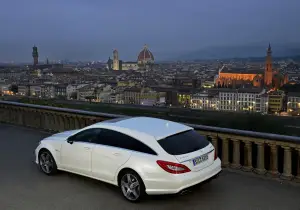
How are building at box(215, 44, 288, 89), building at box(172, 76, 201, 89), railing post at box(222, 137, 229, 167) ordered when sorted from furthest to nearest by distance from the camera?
building at box(215, 44, 288, 89), building at box(172, 76, 201, 89), railing post at box(222, 137, 229, 167)

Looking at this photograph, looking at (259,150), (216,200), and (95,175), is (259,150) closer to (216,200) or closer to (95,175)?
(216,200)

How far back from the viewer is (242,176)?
238 inches

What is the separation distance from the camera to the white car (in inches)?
180

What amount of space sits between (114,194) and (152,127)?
3.78 feet

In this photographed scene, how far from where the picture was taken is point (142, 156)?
15.5 ft

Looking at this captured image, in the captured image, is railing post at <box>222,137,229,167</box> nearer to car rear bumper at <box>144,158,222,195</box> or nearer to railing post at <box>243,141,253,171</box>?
railing post at <box>243,141,253,171</box>

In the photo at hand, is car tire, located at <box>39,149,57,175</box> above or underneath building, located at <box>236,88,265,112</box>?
above

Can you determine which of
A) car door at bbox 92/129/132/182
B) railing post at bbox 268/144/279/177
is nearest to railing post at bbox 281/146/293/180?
railing post at bbox 268/144/279/177

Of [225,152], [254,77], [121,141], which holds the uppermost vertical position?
[254,77]

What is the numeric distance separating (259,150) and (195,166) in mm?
1931

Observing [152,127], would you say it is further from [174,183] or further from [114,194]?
[114,194]

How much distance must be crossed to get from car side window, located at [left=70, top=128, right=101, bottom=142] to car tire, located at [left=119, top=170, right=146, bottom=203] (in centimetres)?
83

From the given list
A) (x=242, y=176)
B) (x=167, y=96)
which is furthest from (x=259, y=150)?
(x=167, y=96)

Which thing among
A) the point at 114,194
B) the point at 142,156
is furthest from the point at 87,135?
the point at 142,156
